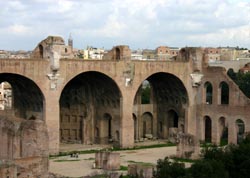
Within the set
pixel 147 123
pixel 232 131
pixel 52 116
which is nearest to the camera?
pixel 52 116

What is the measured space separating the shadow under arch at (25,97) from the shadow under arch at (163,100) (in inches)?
395

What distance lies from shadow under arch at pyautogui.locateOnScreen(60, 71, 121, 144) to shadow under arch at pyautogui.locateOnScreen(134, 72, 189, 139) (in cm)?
362

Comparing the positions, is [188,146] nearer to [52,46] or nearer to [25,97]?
[52,46]

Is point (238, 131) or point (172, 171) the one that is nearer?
point (172, 171)

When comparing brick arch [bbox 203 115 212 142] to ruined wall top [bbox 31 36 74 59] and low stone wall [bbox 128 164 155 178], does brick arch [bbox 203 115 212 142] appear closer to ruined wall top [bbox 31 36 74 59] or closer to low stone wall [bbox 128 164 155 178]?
ruined wall top [bbox 31 36 74 59]

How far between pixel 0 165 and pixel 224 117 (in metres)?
24.9

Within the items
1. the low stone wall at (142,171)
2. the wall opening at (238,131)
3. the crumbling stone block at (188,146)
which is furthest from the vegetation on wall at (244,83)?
the low stone wall at (142,171)

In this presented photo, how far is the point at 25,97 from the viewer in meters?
39.8

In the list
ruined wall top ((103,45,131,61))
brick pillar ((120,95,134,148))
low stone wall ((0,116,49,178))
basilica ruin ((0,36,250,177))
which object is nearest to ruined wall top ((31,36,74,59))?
basilica ruin ((0,36,250,177))

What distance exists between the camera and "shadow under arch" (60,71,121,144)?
4194 centimetres

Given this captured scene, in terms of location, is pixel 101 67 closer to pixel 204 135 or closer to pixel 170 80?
pixel 170 80

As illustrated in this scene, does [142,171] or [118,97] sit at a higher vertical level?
[118,97]

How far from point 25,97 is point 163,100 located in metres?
13.8

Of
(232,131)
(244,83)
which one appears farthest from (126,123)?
(244,83)
